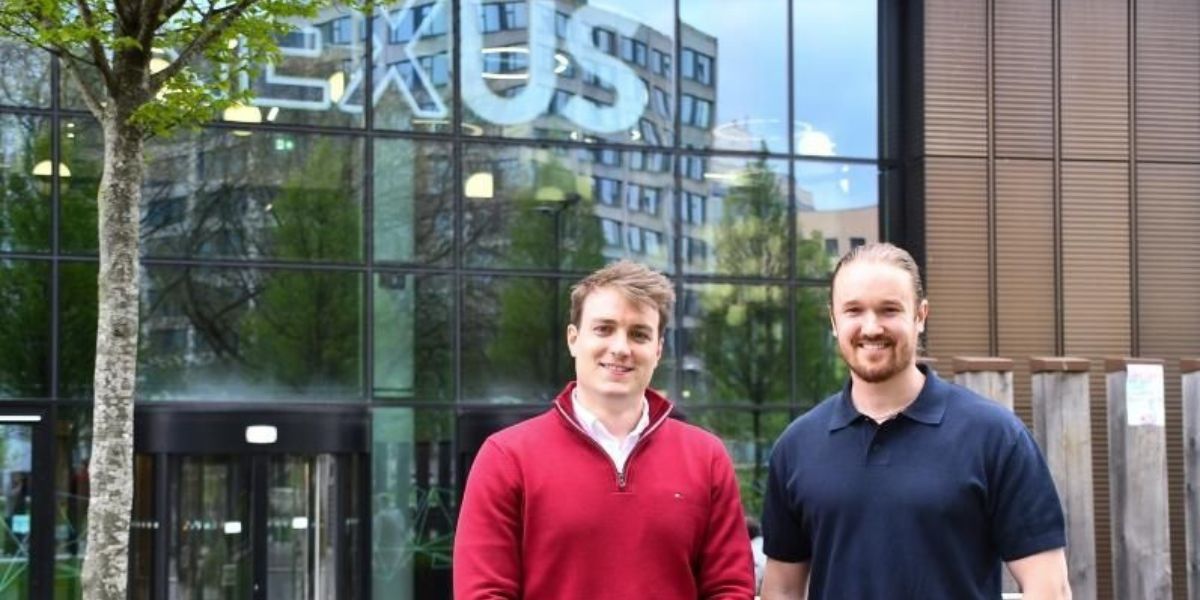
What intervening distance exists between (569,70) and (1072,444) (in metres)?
6.50

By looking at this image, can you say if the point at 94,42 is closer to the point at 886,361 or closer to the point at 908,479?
the point at 886,361

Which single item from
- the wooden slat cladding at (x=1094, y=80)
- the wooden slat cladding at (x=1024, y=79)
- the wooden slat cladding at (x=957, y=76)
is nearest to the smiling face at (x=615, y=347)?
the wooden slat cladding at (x=957, y=76)

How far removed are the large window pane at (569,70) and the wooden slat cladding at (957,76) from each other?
9.37ft

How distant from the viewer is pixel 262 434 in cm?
1609

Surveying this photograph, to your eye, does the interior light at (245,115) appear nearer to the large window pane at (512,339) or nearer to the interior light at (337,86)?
the interior light at (337,86)

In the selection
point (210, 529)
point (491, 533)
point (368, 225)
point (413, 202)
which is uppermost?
point (413, 202)

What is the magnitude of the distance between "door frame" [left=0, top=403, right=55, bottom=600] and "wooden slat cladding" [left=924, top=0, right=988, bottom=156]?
956cm

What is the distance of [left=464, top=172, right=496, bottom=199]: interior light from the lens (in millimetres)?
17312

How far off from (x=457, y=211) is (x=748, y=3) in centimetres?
401

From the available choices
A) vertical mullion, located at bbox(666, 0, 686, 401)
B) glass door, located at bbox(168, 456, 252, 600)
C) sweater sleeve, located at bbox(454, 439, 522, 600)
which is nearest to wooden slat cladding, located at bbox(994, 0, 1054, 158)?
vertical mullion, located at bbox(666, 0, 686, 401)

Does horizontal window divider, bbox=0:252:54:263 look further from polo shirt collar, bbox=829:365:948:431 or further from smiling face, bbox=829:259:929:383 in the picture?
smiling face, bbox=829:259:929:383

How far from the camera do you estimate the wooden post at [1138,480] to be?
1473 centimetres

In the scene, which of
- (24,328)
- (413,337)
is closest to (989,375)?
(413,337)

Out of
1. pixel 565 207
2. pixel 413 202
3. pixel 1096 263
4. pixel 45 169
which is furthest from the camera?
pixel 1096 263
